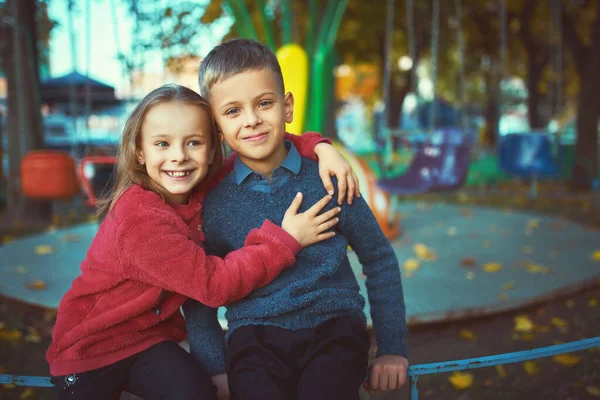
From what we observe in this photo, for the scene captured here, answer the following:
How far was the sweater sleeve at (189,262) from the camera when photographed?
145 centimetres

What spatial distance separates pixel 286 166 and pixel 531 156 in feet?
27.0

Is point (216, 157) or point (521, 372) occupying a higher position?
point (216, 157)

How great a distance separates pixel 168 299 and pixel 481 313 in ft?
7.38

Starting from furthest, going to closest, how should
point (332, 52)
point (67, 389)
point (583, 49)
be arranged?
point (583, 49) → point (332, 52) → point (67, 389)

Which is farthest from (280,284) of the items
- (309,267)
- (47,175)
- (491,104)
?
(491,104)

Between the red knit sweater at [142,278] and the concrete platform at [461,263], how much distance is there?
1.60m

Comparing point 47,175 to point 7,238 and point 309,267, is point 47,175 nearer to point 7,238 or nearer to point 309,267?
point 7,238

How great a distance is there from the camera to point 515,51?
19141mm

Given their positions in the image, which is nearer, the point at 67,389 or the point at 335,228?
the point at 67,389

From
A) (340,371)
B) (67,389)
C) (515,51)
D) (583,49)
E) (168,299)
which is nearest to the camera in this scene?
(340,371)

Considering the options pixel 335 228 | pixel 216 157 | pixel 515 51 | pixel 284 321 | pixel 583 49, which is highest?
pixel 515 51

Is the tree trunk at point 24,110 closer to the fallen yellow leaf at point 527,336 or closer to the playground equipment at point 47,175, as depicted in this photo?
the playground equipment at point 47,175

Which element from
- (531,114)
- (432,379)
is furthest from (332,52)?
(531,114)

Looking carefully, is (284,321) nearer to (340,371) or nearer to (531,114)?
(340,371)
